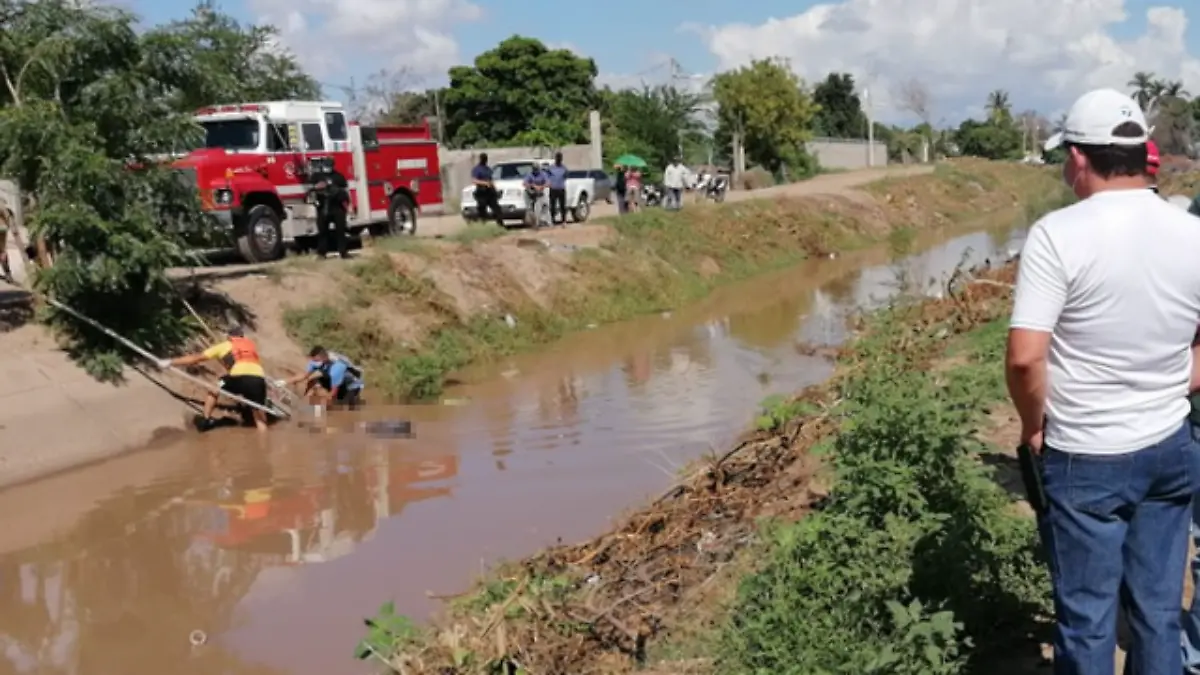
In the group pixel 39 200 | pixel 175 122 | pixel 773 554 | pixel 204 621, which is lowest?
pixel 204 621

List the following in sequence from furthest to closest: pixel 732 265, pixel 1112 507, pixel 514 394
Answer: pixel 732 265 < pixel 514 394 < pixel 1112 507

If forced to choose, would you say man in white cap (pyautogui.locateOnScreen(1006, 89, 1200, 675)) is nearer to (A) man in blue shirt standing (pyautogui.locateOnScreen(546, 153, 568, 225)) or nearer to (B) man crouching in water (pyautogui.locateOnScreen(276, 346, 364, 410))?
(B) man crouching in water (pyautogui.locateOnScreen(276, 346, 364, 410))

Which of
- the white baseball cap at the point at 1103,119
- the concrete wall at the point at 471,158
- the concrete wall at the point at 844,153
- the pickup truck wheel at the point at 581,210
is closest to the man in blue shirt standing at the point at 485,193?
the pickup truck wheel at the point at 581,210

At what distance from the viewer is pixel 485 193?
23.2 metres

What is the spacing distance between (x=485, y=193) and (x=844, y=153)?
42.9m

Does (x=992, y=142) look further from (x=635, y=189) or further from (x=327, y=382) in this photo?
(x=327, y=382)

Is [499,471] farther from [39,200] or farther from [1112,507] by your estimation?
[1112,507]

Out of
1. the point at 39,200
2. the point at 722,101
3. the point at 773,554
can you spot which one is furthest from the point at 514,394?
the point at 722,101

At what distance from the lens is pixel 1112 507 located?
3072 millimetres

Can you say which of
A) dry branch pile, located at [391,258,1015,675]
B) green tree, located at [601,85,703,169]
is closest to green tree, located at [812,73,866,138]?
green tree, located at [601,85,703,169]

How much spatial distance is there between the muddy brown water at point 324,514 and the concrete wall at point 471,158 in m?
21.8

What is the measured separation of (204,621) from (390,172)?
14.0 m

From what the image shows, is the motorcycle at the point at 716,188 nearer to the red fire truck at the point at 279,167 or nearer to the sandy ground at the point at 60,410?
the red fire truck at the point at 279,167

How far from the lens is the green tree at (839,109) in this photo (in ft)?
240
